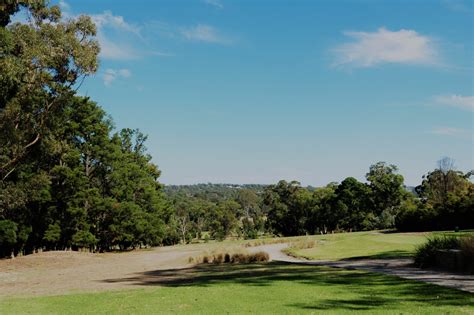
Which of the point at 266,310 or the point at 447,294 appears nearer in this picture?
the point at 266,310

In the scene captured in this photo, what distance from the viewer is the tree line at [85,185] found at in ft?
88.5

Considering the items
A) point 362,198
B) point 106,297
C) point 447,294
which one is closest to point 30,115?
point 106,297

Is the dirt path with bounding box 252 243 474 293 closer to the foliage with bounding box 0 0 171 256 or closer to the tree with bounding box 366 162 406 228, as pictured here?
the foliage with bounding box 0 0 171 256

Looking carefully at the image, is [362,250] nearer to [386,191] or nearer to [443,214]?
[443,214]

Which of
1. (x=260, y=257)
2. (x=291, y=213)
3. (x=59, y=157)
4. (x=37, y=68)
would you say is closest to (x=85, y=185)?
(x=59, y=157)

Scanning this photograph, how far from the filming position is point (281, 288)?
13609 mm

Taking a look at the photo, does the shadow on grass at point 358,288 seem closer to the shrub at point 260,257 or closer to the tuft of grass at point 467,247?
the tuft of grass at point 467,247

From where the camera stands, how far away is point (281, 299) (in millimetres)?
11641

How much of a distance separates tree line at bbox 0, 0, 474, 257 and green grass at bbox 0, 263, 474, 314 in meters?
14.7

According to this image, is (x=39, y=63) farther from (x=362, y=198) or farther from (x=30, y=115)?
(x=362, y=198)

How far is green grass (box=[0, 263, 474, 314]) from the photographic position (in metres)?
9.93

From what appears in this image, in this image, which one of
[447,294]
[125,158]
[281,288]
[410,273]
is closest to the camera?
[447,294]

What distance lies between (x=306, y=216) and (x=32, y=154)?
61.8 meters

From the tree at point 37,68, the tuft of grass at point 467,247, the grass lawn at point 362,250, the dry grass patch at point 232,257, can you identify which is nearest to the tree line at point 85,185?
the tree at point 37,68
